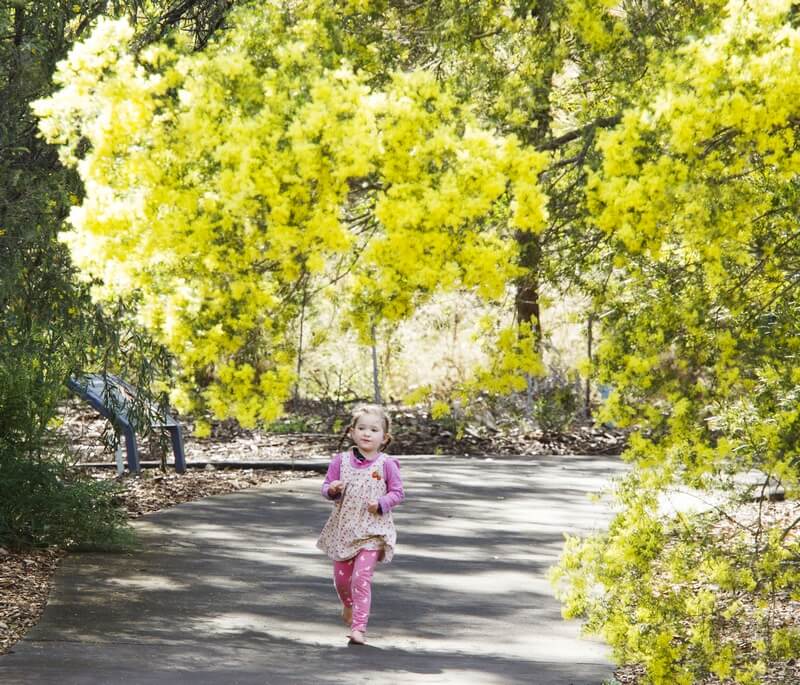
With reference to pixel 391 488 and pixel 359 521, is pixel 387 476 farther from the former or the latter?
pixel 359 521

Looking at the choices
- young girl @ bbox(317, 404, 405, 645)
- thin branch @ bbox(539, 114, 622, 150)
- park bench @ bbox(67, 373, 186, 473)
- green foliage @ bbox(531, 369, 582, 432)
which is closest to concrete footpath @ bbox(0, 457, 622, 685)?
young girl @ bbox(317, 404, 405, 645)

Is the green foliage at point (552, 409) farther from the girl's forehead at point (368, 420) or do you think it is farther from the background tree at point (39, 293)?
the girl's forehead at point (368, 420)

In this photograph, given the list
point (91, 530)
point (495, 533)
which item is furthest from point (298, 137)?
point (495, 533)

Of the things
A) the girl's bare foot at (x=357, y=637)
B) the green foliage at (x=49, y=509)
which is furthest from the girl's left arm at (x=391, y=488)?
the green foliage at (x=49, y=509)

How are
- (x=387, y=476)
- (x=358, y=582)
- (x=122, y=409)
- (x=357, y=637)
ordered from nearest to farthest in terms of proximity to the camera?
(x=357, y=637) → (x=358, y=582) → (x=387, y=476) → (x=122, y=409)

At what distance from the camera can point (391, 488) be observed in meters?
6.86

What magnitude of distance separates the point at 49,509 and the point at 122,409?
281 centimetres

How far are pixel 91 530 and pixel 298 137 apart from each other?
495 centimetres

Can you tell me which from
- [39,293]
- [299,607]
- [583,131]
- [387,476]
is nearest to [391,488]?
[387,476]

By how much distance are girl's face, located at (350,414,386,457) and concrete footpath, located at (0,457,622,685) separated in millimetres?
989

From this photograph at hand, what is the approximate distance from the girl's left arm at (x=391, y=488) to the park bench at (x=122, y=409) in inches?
160

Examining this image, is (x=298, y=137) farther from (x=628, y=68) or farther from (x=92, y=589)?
(x=92, y=589)

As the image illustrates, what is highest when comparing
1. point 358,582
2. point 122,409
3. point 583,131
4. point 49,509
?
point 583,131

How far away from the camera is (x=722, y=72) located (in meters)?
5.14
